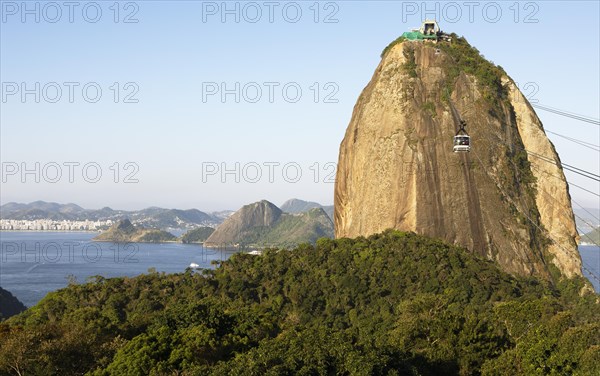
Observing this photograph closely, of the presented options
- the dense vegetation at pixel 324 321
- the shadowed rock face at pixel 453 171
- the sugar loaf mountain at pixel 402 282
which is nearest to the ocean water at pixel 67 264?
the sugar loaf mountain at pixel 402 282

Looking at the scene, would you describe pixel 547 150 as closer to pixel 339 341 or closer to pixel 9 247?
pixel 339 341

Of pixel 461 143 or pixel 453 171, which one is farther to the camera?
pixel 453 171

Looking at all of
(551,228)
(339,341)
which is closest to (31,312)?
(339,341)

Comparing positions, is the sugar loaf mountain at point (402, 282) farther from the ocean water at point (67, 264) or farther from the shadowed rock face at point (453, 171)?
the ocean water at point (67, 264)

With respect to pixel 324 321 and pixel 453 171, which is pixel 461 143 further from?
pixel 453 171

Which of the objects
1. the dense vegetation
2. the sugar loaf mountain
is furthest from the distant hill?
the dense vegetation

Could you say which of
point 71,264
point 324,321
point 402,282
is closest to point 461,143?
point 402,282

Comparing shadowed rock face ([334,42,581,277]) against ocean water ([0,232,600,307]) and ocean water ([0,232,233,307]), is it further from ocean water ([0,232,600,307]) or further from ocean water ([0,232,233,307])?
ocean water ([0,232,233,307])
